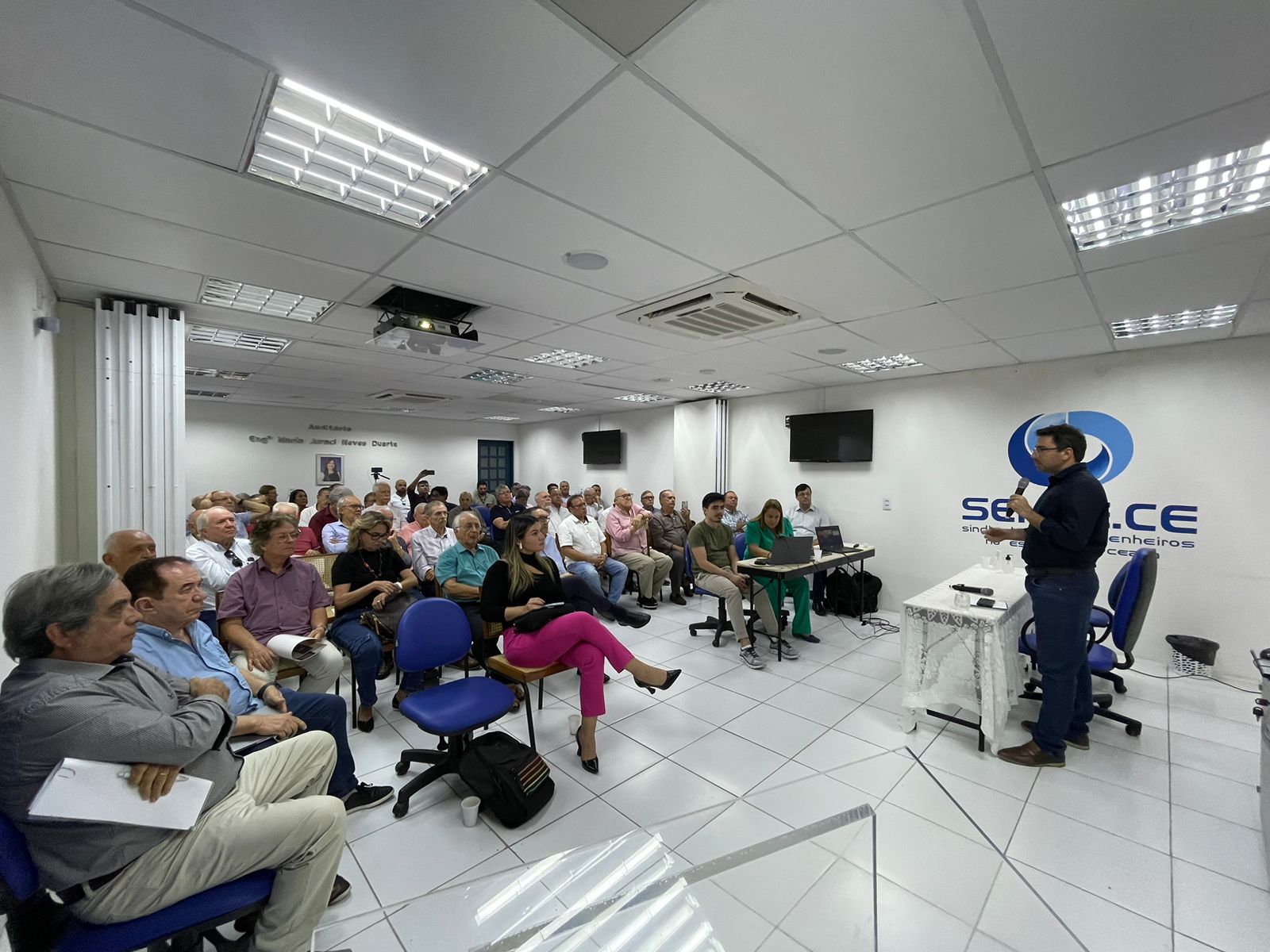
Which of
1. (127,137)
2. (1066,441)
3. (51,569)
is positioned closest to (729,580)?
(1066,441)

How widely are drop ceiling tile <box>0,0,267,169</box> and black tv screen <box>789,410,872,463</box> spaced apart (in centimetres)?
607

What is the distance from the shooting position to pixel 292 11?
121 centimetres

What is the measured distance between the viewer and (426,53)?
1.34 metres

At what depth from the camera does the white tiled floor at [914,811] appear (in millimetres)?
1646

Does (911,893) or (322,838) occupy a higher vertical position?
(322,838)

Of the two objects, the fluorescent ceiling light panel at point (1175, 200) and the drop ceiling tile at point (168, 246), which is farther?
the drop ceiling tile at point (168, 246)

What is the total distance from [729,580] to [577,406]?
5.53 meters

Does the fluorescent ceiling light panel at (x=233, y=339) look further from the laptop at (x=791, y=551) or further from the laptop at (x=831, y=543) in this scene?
the laptop at (x=831, y=543)

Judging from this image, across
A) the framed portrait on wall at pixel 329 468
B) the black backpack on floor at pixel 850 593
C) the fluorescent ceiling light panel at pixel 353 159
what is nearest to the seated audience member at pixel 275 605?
the fluorescent ceiling light panel at pixel 353 159

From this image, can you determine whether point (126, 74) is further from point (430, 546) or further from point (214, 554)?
point (430, 546)

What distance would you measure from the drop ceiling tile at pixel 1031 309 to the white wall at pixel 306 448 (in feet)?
30.2

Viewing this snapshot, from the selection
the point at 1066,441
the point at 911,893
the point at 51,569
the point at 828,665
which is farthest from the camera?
the point at 828,665

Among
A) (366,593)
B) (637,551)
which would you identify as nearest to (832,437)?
(637,551)

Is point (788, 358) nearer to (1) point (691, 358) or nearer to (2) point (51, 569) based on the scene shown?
(1) point (691, 358)
